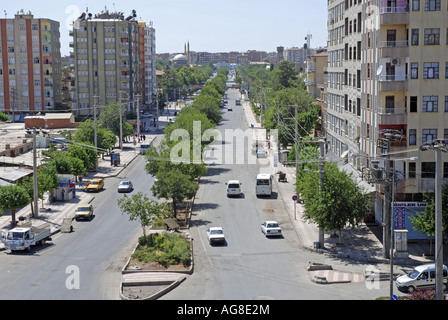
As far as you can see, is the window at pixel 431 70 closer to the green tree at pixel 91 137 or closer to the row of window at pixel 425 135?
the row of window at pixel 425 135

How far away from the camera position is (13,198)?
147 ft

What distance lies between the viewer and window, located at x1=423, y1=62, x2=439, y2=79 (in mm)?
40062

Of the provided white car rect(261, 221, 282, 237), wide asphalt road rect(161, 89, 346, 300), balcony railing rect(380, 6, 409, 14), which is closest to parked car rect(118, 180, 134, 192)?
wide asphalt road rect(161, 89, 346, 300)

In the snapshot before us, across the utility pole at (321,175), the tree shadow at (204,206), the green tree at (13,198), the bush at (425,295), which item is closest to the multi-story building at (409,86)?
the utility pole at (321,175)

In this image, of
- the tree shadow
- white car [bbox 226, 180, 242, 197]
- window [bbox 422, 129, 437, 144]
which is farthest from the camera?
white car [bbox 226, 180, 242, 197]

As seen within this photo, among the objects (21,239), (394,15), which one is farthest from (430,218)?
(21,239)

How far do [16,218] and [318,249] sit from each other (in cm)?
2416

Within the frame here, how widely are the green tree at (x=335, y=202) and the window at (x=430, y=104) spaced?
21.9 feet

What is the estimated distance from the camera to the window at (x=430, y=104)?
4031 cm

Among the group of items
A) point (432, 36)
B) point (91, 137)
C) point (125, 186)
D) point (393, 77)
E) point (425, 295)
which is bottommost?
point (425, 295)

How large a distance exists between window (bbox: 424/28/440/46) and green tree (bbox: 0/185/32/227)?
98.7 feet

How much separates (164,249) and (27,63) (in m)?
104

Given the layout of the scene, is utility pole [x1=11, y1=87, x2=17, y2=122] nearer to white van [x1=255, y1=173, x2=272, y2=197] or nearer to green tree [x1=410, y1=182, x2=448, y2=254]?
white van [x1=255, y1=173, x2=272, y2=197]

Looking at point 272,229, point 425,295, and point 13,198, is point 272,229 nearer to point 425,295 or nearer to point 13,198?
point 425,295
